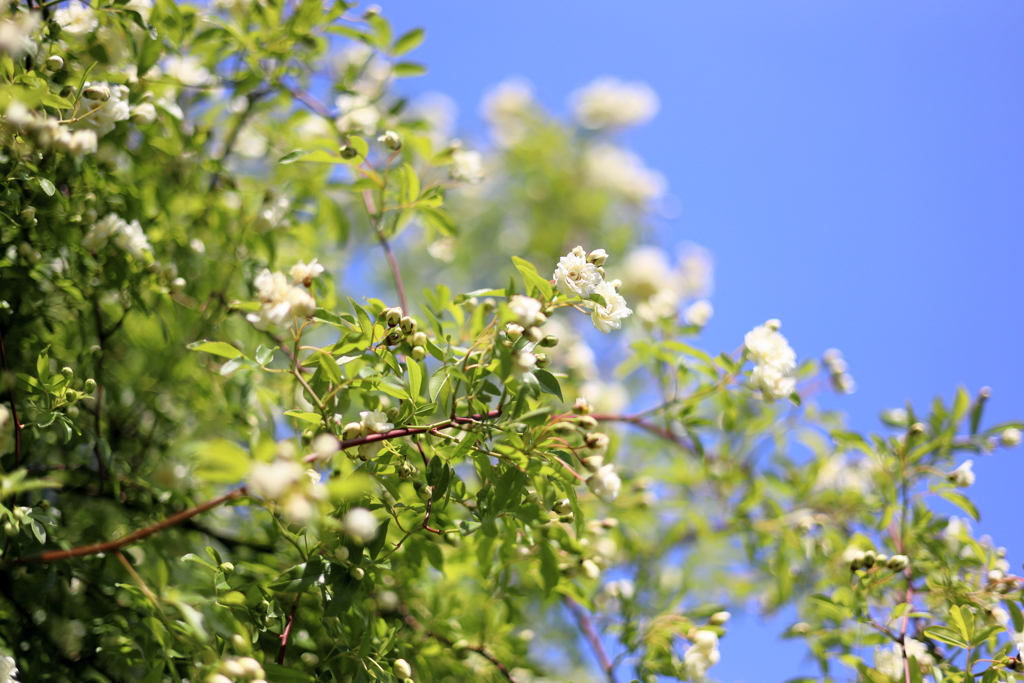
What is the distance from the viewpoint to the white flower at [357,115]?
4.99 ft

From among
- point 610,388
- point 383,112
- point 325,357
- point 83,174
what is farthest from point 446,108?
point 325,357

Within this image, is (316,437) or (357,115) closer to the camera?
(316,437)

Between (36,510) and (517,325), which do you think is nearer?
(517,325)

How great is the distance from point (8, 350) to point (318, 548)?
2.40 feet

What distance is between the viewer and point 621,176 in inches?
155

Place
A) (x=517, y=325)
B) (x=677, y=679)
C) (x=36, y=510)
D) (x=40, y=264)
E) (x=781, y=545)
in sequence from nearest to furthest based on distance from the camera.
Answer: (x=517, y=325)
(x=36, y=510)
(x=40, y=264)
(x=677, y=679)
(x=781, y=545)

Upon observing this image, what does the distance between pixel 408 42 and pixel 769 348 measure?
3.74ft

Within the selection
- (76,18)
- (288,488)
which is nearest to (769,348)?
(288,488)

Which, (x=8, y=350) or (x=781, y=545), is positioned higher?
(x=781, y=545)

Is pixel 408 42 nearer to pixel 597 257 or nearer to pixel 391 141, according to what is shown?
pixel 391 141

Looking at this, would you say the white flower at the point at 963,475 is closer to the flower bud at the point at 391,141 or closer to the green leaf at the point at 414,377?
the green leaf at the point at 414,377

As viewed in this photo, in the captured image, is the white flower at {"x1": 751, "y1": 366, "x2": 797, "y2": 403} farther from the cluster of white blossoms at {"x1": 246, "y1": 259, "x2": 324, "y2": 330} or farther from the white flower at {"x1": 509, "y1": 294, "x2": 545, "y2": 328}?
the cluster of white blossoms at {"x1": 246, "y1": 259, "x2": 324, "y2": 330}

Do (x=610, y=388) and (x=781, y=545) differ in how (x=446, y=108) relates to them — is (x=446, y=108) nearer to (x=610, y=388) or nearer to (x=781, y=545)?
(x=610, y=388)

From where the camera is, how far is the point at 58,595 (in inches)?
46.6
